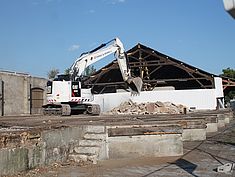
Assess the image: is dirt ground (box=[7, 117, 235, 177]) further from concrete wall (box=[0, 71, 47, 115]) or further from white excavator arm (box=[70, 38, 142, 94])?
concrete wall (box=[0, 71, 47, 115])

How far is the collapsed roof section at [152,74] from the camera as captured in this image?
38406 millimetres

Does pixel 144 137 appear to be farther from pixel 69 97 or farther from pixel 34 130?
pixel 69 97

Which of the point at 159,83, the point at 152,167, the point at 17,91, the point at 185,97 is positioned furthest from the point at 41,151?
the point at 159,83

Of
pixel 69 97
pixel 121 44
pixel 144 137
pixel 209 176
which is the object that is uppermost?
pixel 121 44

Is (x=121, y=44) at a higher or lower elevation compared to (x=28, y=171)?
higher

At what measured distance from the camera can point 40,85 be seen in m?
40.0

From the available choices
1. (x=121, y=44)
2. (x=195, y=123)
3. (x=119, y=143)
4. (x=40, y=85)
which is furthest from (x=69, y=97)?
(x=40, y=85)

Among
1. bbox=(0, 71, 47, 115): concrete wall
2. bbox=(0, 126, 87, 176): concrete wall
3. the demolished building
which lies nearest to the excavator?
the demolished building

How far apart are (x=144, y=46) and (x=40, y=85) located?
12900mm

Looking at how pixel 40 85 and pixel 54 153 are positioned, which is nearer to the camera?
pixel 54 153

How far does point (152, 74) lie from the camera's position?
44.3 m

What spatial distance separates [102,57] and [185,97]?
531 inches

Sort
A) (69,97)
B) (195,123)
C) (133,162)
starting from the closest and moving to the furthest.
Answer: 1. (133,162)
2. (195,123)
3. (69,97)

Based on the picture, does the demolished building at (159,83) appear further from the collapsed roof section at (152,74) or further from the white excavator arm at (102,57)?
the white excavator arm at (102,57)
